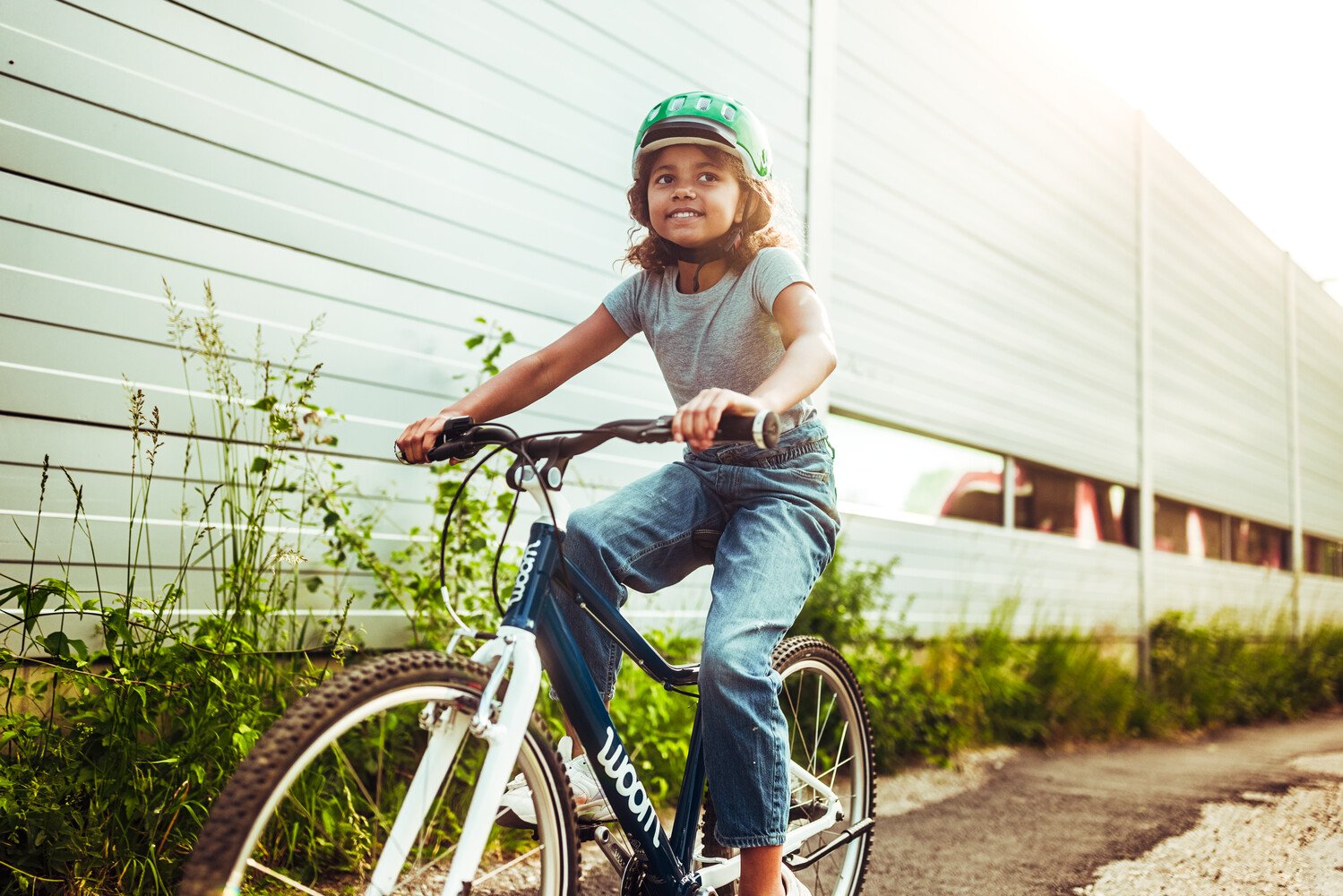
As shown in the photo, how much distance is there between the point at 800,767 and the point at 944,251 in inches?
212

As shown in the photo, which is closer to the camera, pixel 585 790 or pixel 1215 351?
pixel 585 790

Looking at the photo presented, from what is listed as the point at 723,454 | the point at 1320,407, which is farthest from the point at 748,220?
the point at 1320,407

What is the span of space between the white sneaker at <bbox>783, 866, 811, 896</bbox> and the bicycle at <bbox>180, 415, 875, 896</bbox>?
0.08 meters

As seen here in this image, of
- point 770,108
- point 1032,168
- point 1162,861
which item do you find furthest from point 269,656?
point 1032,168

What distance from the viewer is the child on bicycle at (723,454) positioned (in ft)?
7.04

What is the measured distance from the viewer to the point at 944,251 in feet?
24.0

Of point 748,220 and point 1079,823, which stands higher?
point 748,220

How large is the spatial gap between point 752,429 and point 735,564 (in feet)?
2.02

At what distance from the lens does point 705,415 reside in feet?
5.71

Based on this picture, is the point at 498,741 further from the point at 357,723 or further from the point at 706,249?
the point at 706,249

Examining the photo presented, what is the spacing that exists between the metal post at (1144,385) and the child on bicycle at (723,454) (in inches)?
330

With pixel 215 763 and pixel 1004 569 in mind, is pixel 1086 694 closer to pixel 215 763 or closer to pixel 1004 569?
pixel 1004 569

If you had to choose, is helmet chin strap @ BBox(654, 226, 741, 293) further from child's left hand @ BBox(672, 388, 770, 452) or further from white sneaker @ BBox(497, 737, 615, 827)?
white sneaker @ BBox(497, 737, 615, 827)

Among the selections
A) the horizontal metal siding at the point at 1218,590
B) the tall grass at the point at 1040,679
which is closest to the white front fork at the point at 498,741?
the tall grass at the point at 1040,679
